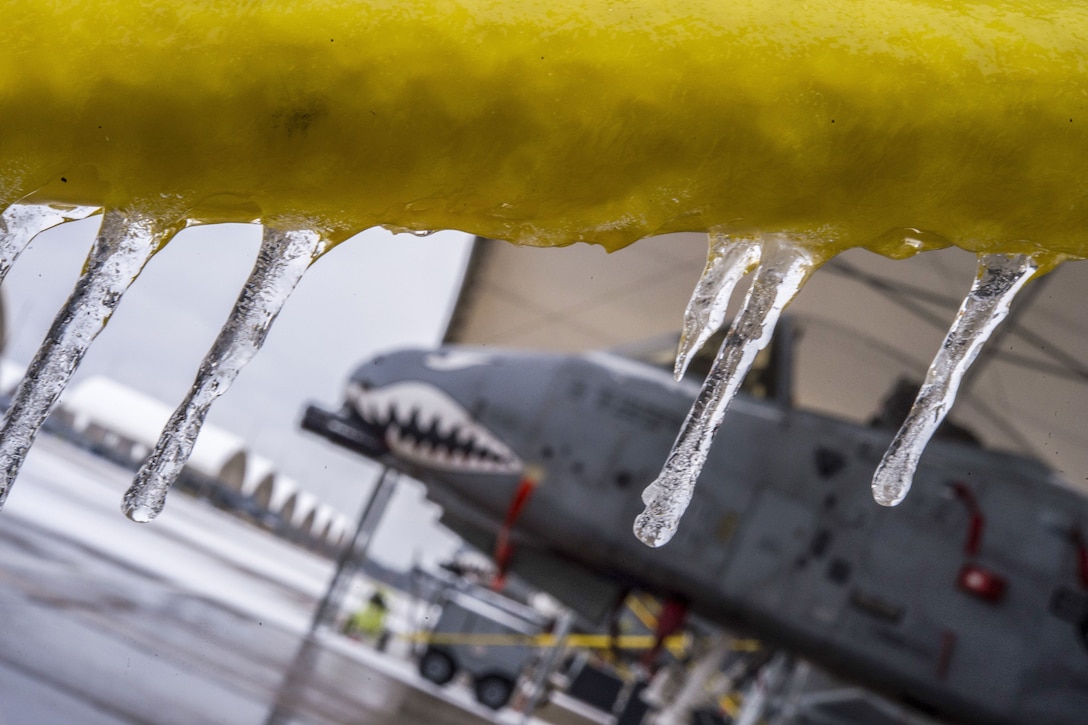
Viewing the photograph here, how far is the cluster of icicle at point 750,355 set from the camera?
0.68m

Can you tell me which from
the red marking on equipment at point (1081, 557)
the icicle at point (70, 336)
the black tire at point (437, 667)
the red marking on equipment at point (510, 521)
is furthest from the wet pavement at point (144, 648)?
the red marking on equipment at point (1081, 557)

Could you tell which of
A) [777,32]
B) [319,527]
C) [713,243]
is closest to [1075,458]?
[713,243]

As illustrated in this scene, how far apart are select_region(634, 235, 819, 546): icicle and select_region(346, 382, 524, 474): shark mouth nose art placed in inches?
207

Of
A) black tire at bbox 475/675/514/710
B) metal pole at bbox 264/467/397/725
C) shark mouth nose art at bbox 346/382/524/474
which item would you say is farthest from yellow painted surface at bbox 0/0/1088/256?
black tire at bbox 475/675/514/710

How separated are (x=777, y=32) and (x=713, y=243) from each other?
194mm

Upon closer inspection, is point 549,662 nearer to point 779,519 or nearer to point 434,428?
point 434,428

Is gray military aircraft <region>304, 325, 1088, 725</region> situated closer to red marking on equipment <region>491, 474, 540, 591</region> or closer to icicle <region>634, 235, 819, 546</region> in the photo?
red marking on equipment <region>491, 474, 540, 591</region>

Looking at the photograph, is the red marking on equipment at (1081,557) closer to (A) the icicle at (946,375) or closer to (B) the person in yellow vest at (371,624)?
(A) the icicle at (946,375)

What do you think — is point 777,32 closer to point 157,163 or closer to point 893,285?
point 157,163

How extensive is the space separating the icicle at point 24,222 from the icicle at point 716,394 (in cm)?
46

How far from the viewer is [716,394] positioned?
0.75 m

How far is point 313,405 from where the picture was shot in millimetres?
7672

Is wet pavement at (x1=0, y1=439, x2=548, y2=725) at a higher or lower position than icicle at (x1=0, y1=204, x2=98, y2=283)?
lower

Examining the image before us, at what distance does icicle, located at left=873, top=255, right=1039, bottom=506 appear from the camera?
673 millimetres
